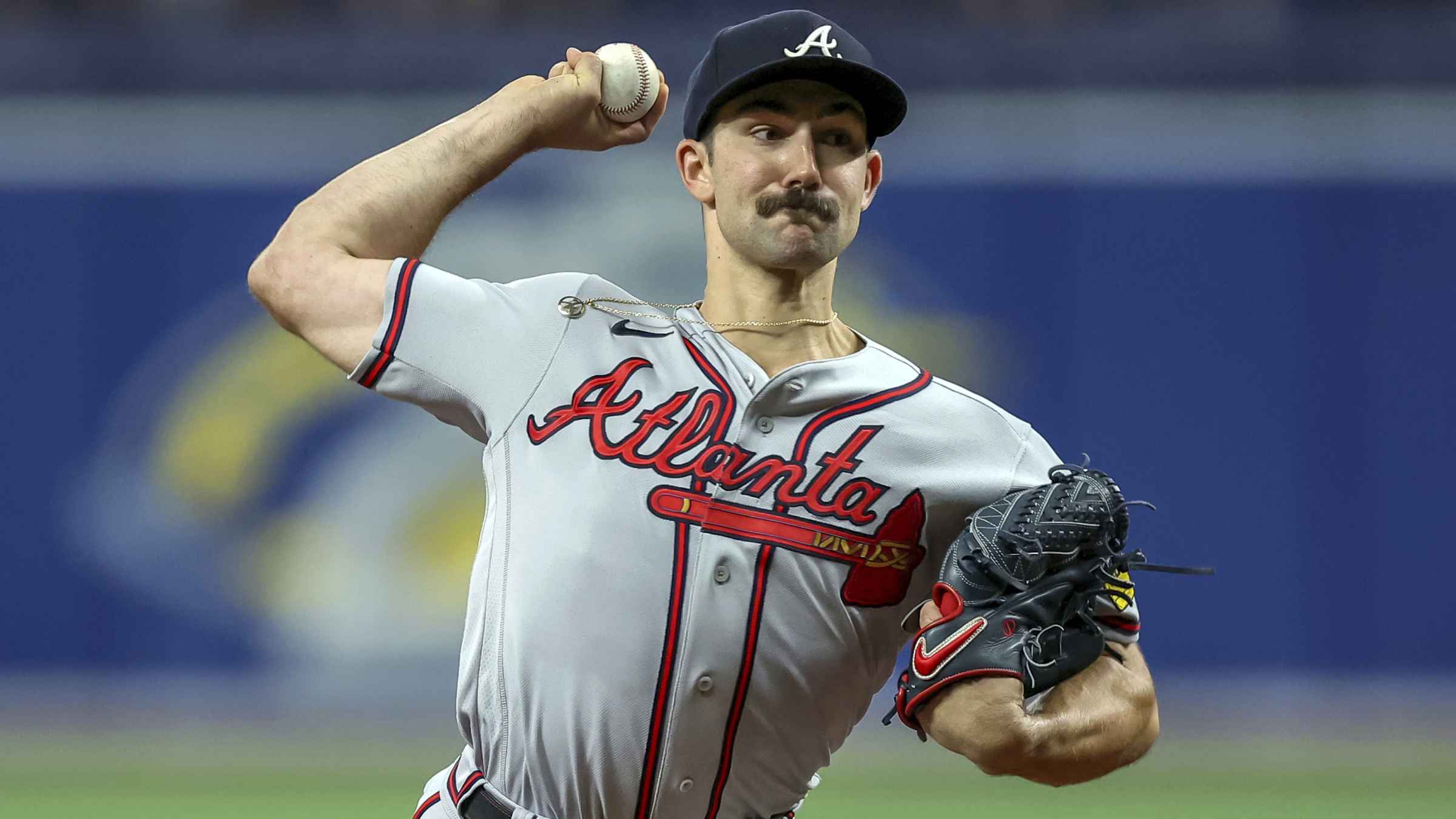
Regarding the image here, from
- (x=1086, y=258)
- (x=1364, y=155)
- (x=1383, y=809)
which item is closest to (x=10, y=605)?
(x=1086, y=258)

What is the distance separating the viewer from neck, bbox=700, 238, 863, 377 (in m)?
2.72

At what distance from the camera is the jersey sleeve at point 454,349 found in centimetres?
251

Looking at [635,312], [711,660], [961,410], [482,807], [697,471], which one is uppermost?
[635,312]

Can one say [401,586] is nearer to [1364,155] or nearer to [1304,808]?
[1304,808]

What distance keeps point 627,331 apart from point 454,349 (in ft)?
0.97

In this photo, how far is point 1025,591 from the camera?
7.79 ft

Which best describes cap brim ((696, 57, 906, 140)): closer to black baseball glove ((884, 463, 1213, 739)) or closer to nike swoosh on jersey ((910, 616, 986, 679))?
black baseball glove ((884, 463, 1213, 739))

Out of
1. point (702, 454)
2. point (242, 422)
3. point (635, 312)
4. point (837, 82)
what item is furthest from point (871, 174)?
point (242, 422)

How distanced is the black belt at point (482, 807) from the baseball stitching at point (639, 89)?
3.86 feet

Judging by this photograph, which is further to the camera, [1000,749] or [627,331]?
[627,331]

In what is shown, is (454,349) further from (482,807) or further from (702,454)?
(482,807)

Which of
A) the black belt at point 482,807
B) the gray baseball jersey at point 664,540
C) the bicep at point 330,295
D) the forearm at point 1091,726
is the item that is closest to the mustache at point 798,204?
the gray baseball jersey at point 664,540

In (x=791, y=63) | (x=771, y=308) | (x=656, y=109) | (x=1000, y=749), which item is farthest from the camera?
(x=656, y=109)

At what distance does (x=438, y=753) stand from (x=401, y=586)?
94 centimetres
